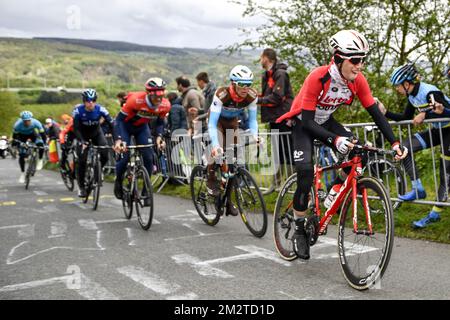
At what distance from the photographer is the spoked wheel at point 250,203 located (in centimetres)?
675

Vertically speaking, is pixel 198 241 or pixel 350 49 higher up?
pixel 350 49

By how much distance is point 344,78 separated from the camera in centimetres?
473

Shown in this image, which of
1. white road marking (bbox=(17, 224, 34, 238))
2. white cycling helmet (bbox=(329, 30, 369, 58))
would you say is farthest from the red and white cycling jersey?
white road marking (bbox=(17, 224, 34, 238))

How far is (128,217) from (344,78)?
5.13 meters

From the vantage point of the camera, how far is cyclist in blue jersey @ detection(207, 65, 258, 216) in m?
6.82

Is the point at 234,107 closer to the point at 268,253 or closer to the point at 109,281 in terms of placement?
the point at 268,253

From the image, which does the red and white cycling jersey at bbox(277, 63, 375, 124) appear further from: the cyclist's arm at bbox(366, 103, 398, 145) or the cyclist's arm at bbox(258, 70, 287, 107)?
the cyclist's arm at bbox(258, 70, 287, 107)

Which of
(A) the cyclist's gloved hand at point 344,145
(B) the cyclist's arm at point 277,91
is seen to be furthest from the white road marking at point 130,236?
(A) the cyclist's gloved hand at point 344,145

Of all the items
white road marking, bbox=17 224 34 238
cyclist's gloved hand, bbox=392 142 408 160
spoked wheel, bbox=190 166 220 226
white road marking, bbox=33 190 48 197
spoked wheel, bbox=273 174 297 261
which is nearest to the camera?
cyclist's gloved hand, bbox=392 142 408 160

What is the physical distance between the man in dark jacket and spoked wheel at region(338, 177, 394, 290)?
425 centimetres

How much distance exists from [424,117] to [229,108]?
101 inches

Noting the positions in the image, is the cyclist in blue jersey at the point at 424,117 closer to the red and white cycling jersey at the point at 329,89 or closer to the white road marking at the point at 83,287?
the red and white cycling jersey at the point at 329,89
